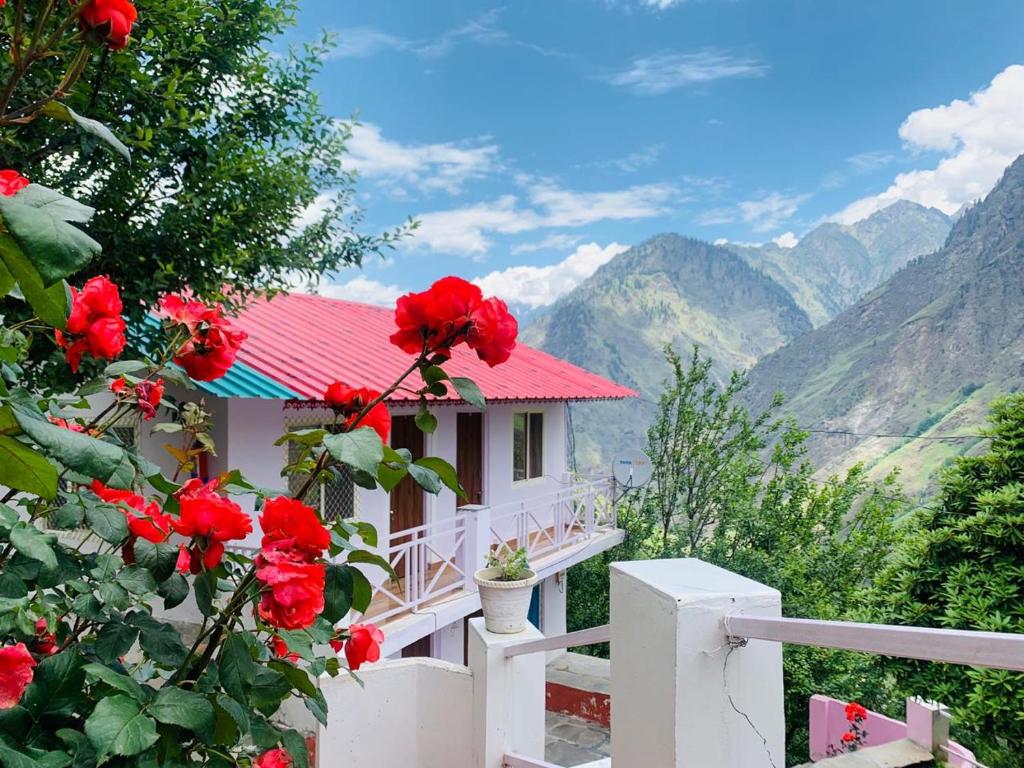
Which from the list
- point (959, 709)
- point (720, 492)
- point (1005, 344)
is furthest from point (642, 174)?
point (959, 709)

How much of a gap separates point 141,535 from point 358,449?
62 centimetres

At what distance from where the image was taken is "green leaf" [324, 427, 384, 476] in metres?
0.97

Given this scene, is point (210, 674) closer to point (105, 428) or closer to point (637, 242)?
point (105, 428)

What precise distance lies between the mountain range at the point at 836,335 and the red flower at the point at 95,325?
1102cm

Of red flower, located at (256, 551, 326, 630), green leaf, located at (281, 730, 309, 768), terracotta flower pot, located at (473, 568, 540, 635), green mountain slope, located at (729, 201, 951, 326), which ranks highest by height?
green mountain slope, located at (729, 201, 951, 326)

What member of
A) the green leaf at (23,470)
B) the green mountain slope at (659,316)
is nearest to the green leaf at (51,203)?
the green leaf at (23,470)

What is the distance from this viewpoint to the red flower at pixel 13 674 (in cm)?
95

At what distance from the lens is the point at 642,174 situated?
105688mm

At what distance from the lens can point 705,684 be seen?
133cm

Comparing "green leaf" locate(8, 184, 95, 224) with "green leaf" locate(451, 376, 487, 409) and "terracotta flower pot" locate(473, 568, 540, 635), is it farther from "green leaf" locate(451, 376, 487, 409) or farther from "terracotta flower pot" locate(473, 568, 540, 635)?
"terracotta flower pot" locate(473, 568, 540, 635)

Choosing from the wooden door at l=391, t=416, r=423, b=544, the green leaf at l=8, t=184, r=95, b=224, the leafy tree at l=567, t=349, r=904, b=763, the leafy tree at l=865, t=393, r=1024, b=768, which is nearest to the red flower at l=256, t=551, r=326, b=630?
the green leaf at l=8, t=184, r=95, b=224

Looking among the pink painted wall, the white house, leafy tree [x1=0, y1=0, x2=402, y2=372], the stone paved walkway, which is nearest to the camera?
leafy tree [x1=0, y1=0, x2=402, y2=372]

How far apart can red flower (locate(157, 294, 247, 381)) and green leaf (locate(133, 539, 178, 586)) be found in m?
0.38

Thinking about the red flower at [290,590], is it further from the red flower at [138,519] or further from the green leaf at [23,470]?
the red flower at [138,519]
